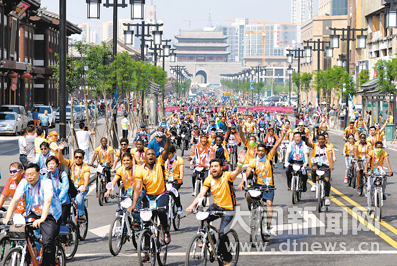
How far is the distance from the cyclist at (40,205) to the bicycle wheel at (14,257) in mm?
354

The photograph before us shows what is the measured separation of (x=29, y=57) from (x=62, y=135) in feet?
160

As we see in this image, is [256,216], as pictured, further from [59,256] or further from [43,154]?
[43,154]

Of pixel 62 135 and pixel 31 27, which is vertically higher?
pixel 31 27

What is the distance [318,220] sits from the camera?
1321 cm

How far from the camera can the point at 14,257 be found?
7.70m

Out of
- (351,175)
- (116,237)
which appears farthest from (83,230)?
(351,175)

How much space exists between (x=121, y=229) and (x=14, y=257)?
2.42 m

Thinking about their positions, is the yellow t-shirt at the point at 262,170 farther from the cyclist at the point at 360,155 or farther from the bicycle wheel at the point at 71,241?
the cyclist at the point at 360,155

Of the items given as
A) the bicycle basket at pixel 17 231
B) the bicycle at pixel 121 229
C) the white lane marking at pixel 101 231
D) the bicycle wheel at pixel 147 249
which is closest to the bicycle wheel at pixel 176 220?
the white lane marking at pixel 101 231

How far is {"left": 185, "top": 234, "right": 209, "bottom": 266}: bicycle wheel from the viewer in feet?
27.4

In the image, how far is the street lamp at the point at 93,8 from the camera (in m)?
→ 23.5

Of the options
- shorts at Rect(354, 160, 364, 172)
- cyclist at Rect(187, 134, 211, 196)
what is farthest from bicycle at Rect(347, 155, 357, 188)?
cyclist at Rect(187, 134, 211, 196)

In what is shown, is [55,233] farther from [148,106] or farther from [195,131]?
[148,106]

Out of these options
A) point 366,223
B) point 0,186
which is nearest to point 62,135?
point 0,186
